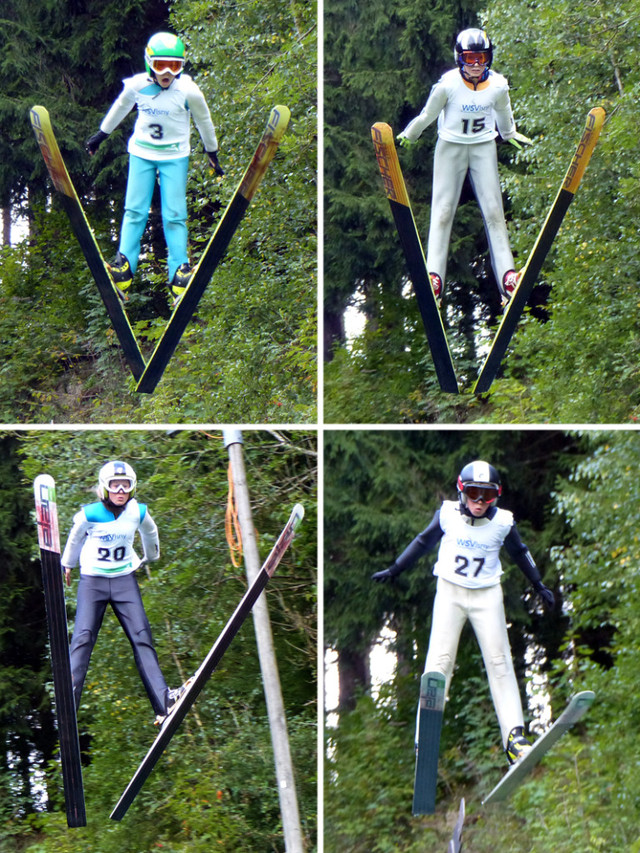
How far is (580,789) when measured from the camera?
8.84m

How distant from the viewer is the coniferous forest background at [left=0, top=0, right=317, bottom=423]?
31.0ft

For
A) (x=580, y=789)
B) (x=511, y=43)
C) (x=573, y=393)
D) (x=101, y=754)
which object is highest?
(x=511, y=43)

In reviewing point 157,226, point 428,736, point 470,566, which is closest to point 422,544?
point 470,566

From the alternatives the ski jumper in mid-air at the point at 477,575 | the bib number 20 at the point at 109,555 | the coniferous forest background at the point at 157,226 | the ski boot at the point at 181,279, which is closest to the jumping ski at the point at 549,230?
the ski jumper in mid-air at the point at 477,575

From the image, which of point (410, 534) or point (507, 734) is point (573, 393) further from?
point (507, 734)

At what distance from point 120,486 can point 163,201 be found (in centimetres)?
153

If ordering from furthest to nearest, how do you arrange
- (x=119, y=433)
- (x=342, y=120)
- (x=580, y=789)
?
(x=342, y=120), (x=580, y=789), (x=119, y=433)

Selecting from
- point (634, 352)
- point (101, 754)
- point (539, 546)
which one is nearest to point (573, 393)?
point (634, 352)

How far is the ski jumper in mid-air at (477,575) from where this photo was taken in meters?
5.96

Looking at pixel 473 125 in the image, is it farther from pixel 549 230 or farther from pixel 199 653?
pixel 199 653

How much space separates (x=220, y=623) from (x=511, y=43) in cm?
504

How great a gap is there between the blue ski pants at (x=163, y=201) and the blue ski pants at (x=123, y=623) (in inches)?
68.9

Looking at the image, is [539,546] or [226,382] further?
[539,546]

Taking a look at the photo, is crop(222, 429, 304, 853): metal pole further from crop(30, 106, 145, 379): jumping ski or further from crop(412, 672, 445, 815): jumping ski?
crop(412, 672, 445, 815): jumping ski
